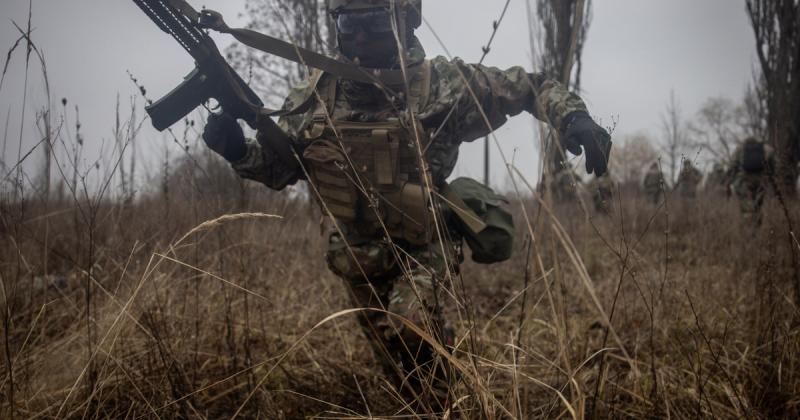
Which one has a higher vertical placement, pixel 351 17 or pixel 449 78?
pixel 351 17

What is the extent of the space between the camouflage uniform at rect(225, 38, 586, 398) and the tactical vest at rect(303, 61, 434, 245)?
0.21ft

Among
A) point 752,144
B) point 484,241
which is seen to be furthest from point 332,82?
point 752,144

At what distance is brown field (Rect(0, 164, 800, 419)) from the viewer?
109 centimetres

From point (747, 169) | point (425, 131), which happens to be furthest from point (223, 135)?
point (747, 169)

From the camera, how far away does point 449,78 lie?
1.85 metres

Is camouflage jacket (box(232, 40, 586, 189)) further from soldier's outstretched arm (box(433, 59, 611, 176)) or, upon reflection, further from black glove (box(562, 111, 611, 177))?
black glove (box(562, 111, 611, 177))

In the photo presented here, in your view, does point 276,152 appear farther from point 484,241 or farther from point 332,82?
point 484,241

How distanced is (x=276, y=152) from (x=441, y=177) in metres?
0.70

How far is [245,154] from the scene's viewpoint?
1.91 metres

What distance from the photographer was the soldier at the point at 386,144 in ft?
5.60

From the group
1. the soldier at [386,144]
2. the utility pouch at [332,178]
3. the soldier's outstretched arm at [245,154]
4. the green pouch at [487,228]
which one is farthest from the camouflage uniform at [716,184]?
→ the soldier's outstretched arm at [245,154]

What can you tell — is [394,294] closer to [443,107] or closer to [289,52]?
[443,107]

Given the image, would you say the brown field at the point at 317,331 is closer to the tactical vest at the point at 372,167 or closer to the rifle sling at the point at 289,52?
the tactical vest at the point at 372,167

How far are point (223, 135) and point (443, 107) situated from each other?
0.88m
